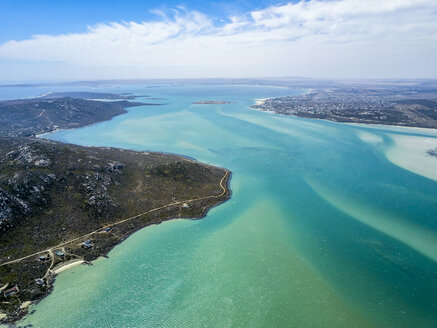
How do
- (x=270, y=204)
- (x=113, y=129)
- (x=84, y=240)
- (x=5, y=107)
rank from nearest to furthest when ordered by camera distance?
(x=84, y=240) < (x=270, y=204) < (x=113, y=129) < (x=5, y=107)

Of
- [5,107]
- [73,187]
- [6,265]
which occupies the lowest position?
[6,265]

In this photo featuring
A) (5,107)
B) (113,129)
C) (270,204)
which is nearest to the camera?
(270,204)

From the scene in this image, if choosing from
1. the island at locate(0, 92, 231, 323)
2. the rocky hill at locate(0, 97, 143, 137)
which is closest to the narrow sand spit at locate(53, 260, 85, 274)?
the island at locate(0, 92, 231, 323)

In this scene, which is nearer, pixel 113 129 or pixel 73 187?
pixel 73 187

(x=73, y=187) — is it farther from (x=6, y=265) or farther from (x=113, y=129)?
(x=113, y=129)

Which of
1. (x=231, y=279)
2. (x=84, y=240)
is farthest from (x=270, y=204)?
(x=84, y=240)

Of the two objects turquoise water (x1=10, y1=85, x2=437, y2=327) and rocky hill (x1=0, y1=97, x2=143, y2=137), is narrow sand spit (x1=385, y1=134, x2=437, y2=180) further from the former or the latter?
rocky hill (x1=0, y1=97, x2=143, y2=137)

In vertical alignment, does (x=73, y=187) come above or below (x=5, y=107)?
below

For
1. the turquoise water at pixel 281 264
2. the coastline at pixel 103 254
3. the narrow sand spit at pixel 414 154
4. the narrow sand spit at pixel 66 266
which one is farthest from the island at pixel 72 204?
the narrow sand spit at pixel 414 154
